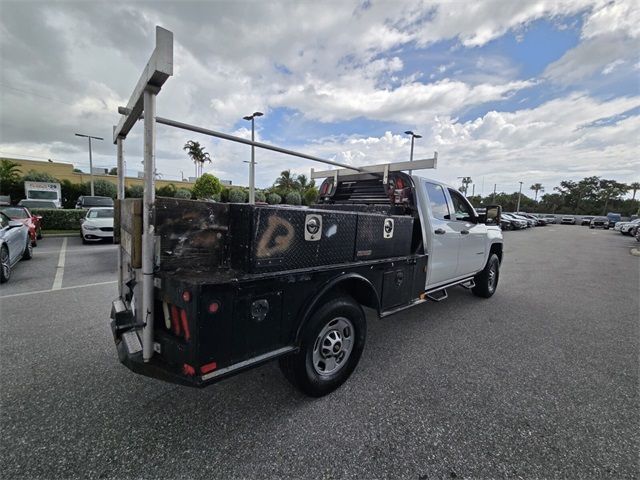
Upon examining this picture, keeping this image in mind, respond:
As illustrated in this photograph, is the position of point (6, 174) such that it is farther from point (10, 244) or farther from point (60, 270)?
point (10, 244)

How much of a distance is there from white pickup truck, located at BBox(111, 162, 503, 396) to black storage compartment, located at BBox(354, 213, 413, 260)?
0.04 feet

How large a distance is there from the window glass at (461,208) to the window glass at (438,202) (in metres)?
0.35

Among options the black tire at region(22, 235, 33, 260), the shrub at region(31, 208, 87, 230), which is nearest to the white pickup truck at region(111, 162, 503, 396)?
the black tire at region(22, 235, 33, 260)

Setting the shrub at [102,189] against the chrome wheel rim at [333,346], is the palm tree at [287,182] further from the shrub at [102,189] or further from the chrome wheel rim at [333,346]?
the chrome wheel rim at [333,346]

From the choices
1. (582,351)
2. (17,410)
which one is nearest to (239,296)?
(17,410)

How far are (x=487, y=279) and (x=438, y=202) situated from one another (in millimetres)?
2403

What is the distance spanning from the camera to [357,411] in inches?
98.0

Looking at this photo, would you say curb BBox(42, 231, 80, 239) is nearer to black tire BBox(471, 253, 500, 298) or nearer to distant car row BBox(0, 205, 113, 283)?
distant car row BBox(0, 205, 113, 283)

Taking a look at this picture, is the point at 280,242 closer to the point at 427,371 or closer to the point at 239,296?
the point at 239,296

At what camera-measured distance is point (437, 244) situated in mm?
4152

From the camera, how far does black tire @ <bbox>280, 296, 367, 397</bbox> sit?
2.47 metres

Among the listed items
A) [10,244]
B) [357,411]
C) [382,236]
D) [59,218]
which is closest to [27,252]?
[10,244]

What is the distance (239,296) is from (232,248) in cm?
41

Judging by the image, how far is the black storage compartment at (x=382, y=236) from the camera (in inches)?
118
